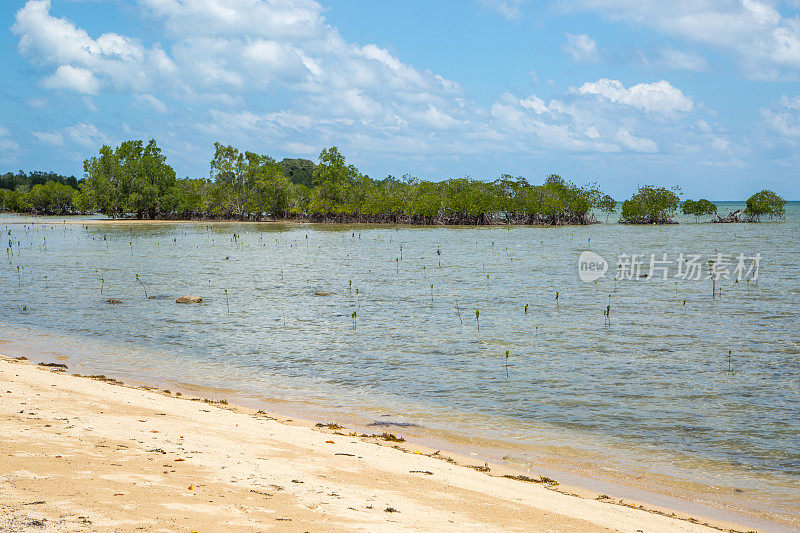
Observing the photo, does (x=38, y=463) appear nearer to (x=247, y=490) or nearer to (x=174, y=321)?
(x=247, y=490)

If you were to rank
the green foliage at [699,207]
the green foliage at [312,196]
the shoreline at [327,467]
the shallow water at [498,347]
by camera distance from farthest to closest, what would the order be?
the green foliage at [699,207] < the green foliage at [312,196] < the shallow water at [498,347] < the shoreline at [327,467]

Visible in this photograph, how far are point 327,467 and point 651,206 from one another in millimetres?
118748

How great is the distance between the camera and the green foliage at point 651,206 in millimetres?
114250

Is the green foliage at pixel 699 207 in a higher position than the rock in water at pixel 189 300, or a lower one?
higher

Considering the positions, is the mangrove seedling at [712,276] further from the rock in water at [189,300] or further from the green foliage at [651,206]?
the green foliage at [651,206]

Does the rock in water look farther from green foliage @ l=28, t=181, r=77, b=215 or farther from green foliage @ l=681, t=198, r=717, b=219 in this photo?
green foliage @ l=28, t=181, r=77, b=215

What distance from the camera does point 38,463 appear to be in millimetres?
6656

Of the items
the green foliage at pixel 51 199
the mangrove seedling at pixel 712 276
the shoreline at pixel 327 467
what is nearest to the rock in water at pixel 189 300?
the shoreline at pixel 327 467

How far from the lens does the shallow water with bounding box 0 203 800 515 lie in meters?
10.9

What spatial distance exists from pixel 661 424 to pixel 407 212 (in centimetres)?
9906

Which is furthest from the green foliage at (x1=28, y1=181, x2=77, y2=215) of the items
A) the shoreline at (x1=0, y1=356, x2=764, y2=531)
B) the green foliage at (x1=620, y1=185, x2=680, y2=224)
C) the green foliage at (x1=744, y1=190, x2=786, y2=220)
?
the shoreline at (x1=0, y1=356, x2=764, y2=531)

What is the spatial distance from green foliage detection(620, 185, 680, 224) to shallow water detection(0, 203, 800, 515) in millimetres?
86086

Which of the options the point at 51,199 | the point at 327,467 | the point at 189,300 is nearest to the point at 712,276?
the point at 189,300

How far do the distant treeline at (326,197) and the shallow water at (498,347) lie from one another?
240 feet
